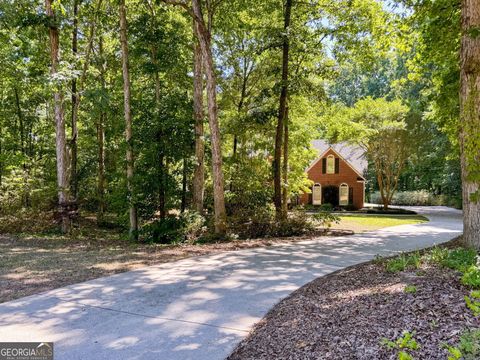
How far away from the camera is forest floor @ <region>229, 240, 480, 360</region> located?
2.90m

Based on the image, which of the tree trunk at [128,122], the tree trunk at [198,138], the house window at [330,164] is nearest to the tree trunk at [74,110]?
the tree trunk at [128,122]

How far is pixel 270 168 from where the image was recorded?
15.8 m

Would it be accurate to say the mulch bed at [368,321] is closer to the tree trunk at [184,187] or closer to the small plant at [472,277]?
the small plant at [472,277]

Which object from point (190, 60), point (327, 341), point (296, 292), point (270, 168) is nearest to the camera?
point (327, 341)

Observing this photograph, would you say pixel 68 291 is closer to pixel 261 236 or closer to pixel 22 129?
pixel 261 236

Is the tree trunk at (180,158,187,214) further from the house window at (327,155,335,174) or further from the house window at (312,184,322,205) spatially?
the house window at (327,155,335,174)

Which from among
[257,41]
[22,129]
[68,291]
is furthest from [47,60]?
[68,291]

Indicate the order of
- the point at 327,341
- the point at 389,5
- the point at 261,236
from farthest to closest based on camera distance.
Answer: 1. the point at 261,236
2. the point at 389,5
3. the point at 327,341

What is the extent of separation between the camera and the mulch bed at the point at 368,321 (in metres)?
3.02

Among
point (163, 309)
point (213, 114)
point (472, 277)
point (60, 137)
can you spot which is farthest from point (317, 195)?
point (472, 277)

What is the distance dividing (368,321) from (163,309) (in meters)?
2.45

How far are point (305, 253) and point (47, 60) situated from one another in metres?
11.3

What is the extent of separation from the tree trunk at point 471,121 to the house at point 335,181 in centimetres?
2500

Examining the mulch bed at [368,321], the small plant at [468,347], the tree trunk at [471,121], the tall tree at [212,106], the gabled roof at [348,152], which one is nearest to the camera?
the small plant at [468,347]
